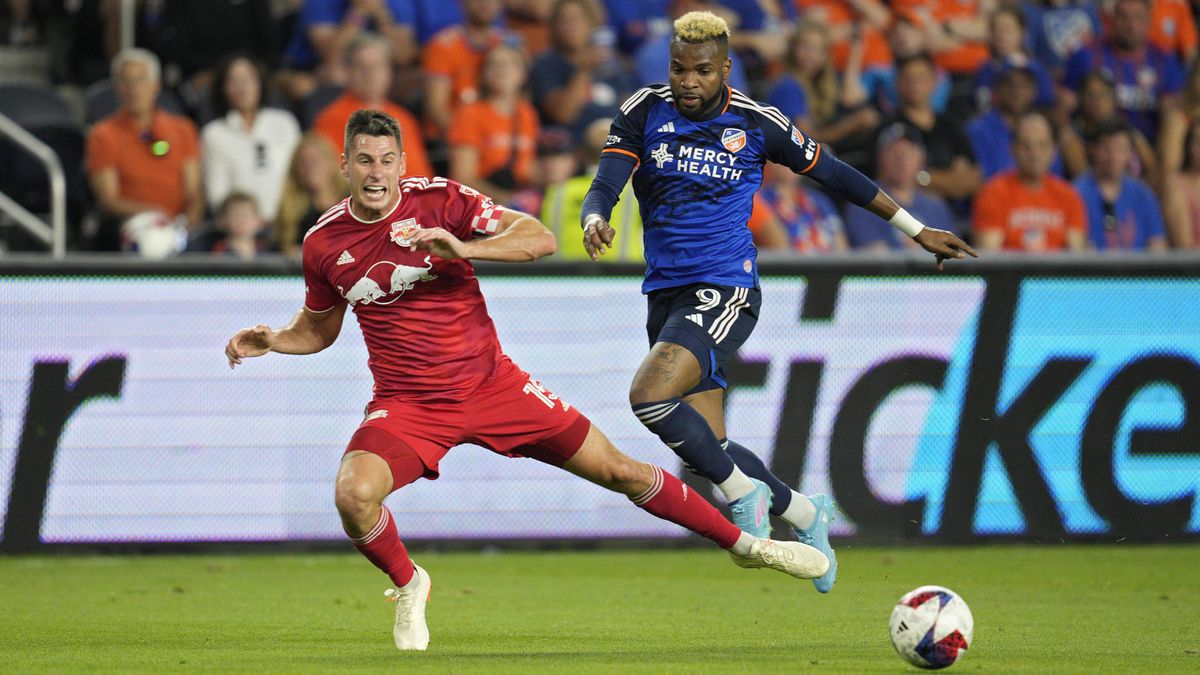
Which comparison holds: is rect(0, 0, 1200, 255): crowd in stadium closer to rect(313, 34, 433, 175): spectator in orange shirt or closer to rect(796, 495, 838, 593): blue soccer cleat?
rect(313, 34, 433, 175): spectator in orange shirt

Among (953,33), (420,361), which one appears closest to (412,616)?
(420,361)

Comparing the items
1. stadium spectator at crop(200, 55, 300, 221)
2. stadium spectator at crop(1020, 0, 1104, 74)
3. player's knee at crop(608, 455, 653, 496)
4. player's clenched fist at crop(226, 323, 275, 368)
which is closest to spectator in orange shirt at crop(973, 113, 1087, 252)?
stadium spectator at crop(1020, 0, 1104, 74)

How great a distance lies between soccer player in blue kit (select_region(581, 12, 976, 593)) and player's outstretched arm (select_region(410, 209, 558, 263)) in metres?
0.80

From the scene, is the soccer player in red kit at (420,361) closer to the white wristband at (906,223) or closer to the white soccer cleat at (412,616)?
the white soccer cleat at (412,616)

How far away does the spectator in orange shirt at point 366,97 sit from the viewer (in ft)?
44.0

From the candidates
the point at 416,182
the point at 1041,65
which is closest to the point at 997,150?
the point at 1041,65

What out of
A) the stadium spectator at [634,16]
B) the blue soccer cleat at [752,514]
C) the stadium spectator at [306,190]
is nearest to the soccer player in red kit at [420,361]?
the blue soccer cleat at [752,514]

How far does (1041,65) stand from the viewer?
1633 cm

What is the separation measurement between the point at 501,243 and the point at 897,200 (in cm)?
733

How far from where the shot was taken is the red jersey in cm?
738

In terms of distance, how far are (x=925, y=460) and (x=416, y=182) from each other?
535 cm

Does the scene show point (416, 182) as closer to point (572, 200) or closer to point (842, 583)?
point (842, 583)

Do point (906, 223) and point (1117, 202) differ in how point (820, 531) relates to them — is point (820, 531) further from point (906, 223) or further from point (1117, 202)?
point (1117, 202)

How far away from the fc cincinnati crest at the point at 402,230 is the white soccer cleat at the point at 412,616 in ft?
4.59
